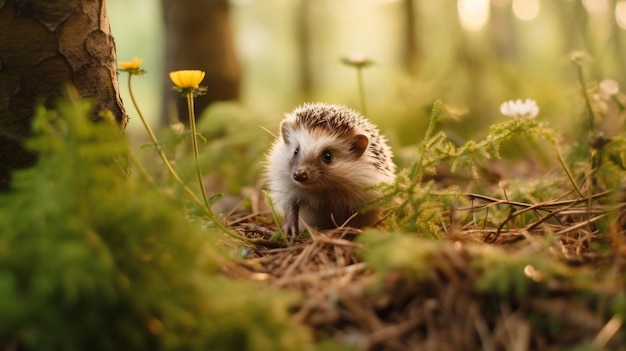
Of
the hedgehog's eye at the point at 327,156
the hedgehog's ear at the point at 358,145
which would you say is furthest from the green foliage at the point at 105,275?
the hedgehog's ear at the point at 358,145

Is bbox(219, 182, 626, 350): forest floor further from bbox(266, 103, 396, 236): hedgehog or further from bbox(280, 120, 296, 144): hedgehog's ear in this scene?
bbox(280, 120, 296, 144): hedgehog's ear

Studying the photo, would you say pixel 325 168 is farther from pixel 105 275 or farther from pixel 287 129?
pixel 105 275

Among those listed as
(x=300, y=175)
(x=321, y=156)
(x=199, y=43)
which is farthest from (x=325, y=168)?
(x=199, y=43)

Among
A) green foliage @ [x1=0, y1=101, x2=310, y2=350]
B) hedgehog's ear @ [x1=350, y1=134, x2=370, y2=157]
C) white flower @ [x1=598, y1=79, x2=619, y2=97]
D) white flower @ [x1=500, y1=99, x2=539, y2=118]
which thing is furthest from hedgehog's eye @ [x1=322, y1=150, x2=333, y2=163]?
white flower @ [x1=598, y1=79, x2=619, y2=97]

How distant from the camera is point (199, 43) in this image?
8391 mm

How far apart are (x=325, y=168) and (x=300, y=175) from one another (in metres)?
0.31

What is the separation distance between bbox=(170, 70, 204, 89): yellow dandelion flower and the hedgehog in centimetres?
125

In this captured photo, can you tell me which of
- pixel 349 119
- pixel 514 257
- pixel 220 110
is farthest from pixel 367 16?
pixel 514 257

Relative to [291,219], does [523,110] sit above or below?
above

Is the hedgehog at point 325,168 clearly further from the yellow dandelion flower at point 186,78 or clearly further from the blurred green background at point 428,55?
the yellow dandelion flower at point 186,78

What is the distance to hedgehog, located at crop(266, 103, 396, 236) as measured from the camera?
14.3 ft

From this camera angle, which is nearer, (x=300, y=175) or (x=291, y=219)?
(x=300, y=175)

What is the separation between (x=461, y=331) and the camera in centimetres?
234

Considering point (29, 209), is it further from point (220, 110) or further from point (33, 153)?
point (220, 110)
